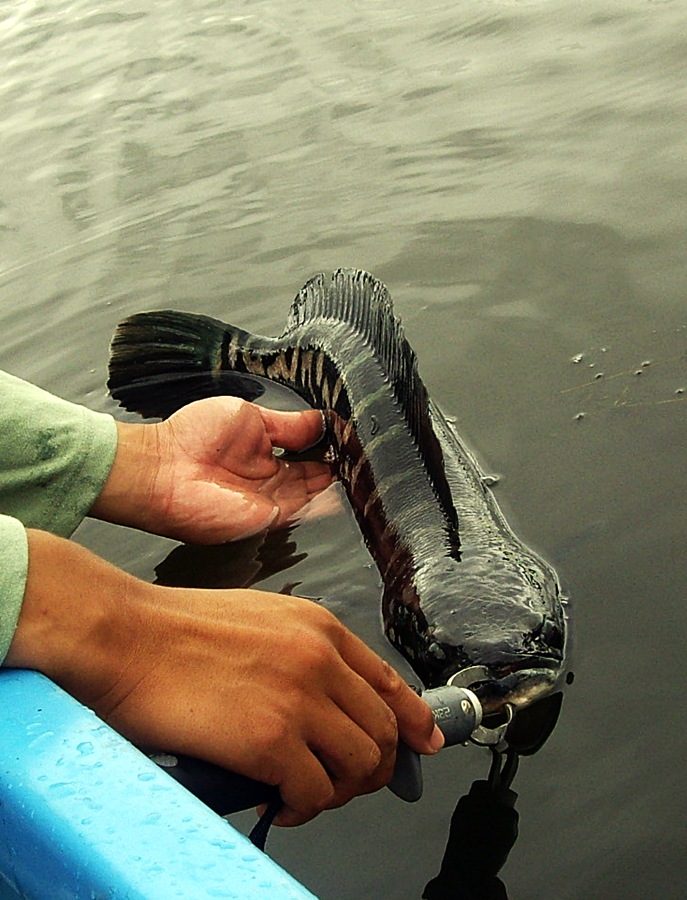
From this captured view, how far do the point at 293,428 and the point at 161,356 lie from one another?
0.73 metres

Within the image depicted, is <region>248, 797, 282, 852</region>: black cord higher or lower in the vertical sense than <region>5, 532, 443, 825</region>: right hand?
lower

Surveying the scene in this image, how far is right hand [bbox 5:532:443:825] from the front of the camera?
1.49 metres

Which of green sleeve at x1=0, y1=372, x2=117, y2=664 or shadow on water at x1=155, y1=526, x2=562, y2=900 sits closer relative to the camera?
shadow on water at x1=155, y1=526, x2=562, y2=900

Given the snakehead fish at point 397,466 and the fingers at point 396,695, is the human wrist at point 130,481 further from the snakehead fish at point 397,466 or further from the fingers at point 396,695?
the fingers at point 396,695

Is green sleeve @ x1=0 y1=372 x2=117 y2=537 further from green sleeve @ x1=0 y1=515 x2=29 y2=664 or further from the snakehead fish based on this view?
green sleeve @ x1=0 y1=515 x2=29 y2=664

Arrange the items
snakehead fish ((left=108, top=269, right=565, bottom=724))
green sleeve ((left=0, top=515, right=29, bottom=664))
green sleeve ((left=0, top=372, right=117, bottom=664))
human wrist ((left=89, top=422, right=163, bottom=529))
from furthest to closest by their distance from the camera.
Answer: human wrist ((left=89, top=422, right=163, bottom=529)), green sleeve ((left=0, top=372, right=117, bottom=664)), snakehead fish ((left=108, top=269, right=565, bottom=724)), green sleeve ((left=0, top=515, right=29, bottom=664))

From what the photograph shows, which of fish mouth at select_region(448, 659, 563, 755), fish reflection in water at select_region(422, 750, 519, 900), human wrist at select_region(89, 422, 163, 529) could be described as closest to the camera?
fish reflection in water at select_region(422, 750, 519, 900)

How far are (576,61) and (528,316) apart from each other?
2725 mm

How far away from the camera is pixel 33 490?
263cm

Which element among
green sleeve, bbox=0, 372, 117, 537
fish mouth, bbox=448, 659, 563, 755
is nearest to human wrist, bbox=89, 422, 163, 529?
green sleeve, bbox=0, 372, 117, 537

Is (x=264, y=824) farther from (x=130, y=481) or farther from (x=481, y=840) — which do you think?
(x=130, y=481)

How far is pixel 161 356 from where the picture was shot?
4.15 m

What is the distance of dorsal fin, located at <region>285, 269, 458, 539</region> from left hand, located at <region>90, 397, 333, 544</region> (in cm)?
41

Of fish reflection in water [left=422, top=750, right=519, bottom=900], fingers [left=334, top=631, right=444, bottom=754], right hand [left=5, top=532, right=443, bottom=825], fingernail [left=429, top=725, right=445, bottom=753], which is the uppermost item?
right hand [left=5, top=532, right=443, bottom=825]
